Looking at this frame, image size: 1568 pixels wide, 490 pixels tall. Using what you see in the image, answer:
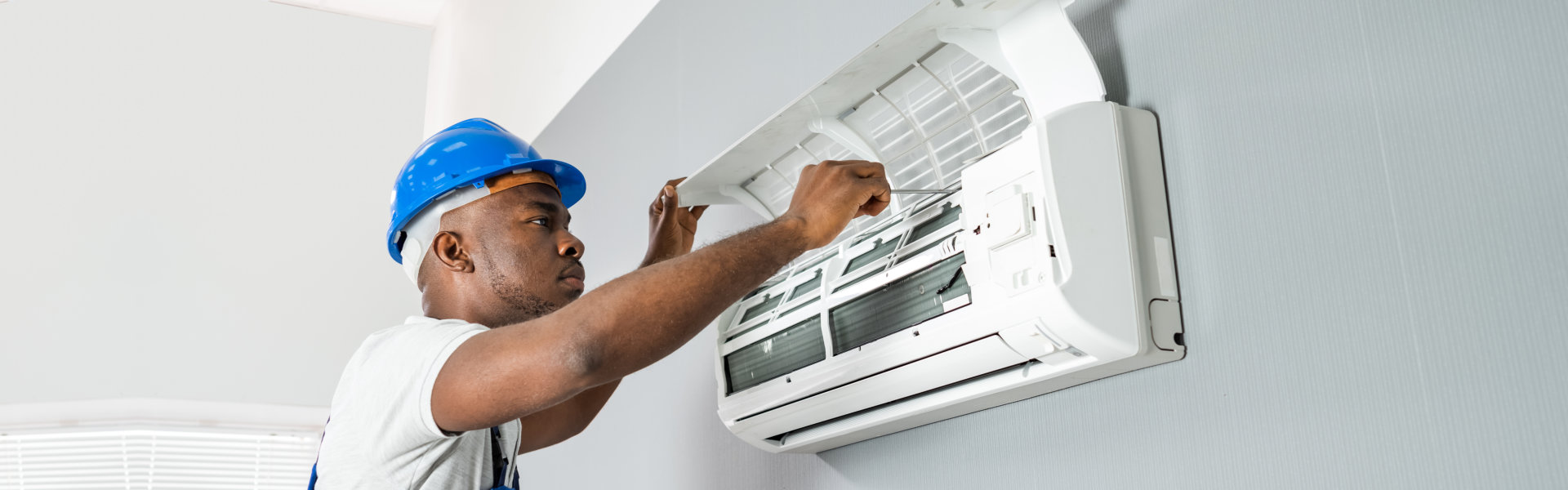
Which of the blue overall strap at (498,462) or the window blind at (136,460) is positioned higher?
the window blind at (136,460)

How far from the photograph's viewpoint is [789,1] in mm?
1865

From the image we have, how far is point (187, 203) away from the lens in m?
3.86

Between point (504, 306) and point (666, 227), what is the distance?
0.36 metres

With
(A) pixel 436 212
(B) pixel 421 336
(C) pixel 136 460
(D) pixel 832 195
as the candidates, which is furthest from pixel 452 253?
(C) pixel 136 460

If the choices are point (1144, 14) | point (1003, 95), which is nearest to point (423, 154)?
point (1003, 95)

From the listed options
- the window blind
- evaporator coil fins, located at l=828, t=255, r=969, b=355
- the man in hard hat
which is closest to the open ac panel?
evaporator coil fins, located at l=828, t=255, r=969, b=355

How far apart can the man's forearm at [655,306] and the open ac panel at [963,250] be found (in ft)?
0.63

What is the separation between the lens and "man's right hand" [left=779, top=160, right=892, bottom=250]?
1.21 m

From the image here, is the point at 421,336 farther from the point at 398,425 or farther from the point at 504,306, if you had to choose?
the point at 504,306

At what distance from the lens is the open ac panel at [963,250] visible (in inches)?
39.8

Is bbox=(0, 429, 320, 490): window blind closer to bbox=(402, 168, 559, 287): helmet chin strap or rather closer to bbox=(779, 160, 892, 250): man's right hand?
bbox=(402, 168, 559, 287): helmet chin strap

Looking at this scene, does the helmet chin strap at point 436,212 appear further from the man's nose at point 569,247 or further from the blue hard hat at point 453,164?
the man's nose at point 569,247

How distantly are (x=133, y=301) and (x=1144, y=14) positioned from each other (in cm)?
379

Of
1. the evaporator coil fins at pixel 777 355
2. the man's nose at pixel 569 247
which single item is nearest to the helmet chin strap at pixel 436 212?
the man's nose at pixel 569 247
